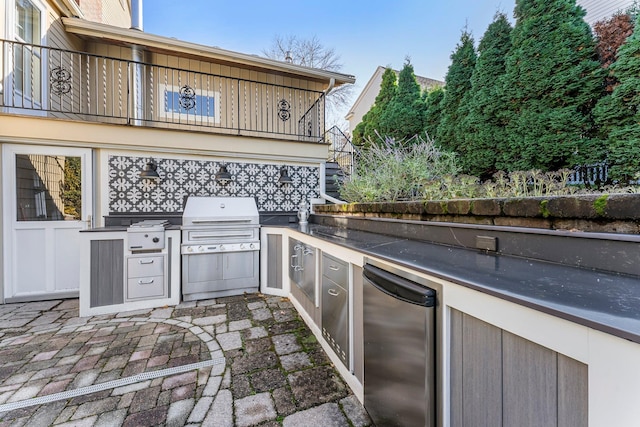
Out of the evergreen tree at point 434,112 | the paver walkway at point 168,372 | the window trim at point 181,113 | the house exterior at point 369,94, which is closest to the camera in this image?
the paver walkway at point 168,372

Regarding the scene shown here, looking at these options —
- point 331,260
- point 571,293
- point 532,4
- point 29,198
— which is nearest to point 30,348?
point 29,198

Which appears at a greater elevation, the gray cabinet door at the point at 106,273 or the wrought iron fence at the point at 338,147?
the wrought iron fence at the point at 338,147

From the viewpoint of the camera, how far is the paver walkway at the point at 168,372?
1.78 metres

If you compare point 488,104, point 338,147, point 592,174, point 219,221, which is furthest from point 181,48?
point 592,174

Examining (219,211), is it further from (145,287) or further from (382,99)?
(382,99)

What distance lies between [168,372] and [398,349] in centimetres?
192

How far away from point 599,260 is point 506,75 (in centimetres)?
486

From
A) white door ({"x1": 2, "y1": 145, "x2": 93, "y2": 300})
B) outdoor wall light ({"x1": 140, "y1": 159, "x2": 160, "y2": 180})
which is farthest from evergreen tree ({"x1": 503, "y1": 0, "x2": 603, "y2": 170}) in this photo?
white door ({"x1": 2, "y1": 145, "x2": 93, "y2": 300})

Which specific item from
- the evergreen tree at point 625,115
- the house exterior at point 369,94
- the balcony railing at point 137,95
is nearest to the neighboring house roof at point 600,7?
the evergreen tree at point 625,115

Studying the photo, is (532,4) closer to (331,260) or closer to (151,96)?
(331,260)

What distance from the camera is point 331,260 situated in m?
2.28

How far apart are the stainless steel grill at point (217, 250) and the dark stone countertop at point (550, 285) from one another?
2917 mm

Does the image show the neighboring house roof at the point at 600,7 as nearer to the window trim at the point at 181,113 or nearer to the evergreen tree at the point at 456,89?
the evergreen tree at the point at 456,89

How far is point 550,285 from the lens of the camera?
0.96 meters
